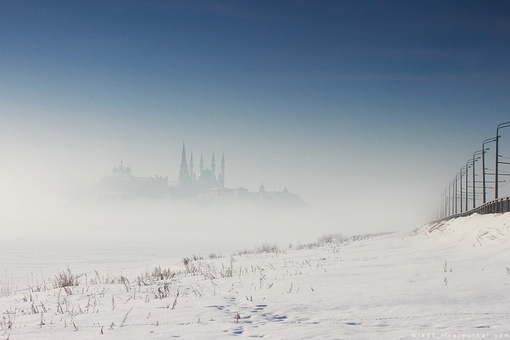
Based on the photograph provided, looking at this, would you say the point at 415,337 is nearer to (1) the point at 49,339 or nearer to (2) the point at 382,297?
(2) the point at 382,297

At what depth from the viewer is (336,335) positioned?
4379mm

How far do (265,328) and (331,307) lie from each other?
1.32m

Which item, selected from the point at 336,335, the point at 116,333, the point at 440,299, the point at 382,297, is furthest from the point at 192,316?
the point at 440,299

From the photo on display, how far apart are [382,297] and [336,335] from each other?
2024 mm

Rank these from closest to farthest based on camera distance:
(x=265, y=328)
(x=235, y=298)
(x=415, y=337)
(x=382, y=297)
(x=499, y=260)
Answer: (x=415, y=337) < (x=265, y=328) < (x=382, y=297) < (x=235, y=298) < (x=499, y=260)

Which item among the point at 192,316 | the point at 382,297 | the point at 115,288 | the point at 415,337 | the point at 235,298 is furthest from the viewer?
the point at 115,288

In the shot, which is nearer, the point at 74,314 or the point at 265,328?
the point at 265,328

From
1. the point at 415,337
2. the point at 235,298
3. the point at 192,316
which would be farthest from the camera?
the point at 235,298

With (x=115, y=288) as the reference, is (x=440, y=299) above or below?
above

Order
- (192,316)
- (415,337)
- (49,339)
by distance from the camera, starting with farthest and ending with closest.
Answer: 1. (192,316)
2. (49,339)
3. (415,337)

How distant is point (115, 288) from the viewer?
394 inches

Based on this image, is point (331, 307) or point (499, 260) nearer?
point (331, 307)

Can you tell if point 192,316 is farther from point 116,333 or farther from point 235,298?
point 235,298

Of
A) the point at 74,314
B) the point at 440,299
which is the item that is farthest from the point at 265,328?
the point at 74,314
